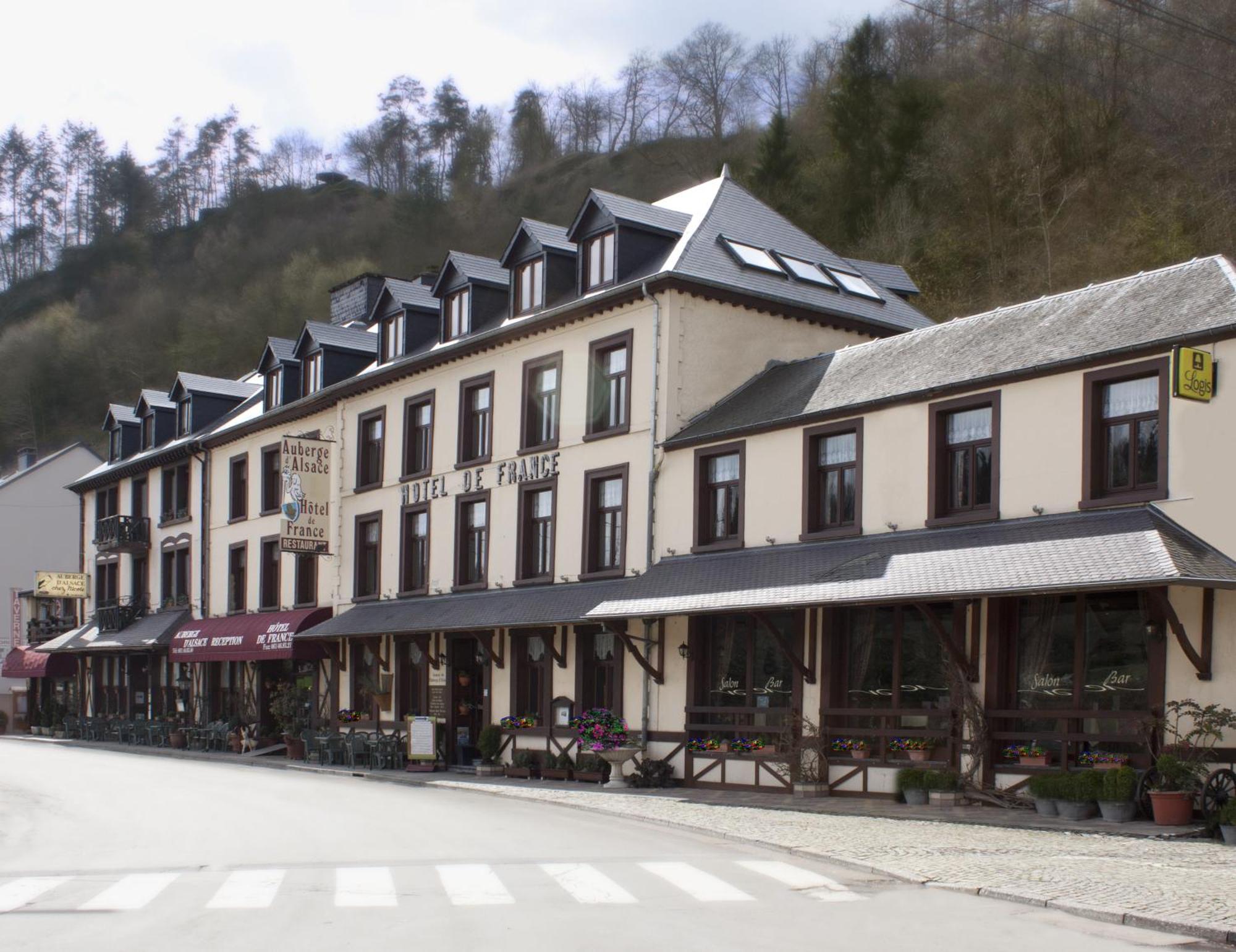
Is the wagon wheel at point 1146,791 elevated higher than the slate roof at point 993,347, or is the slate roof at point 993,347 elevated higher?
the slate roof at point 993,347

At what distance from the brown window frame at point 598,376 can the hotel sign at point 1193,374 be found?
10.9m

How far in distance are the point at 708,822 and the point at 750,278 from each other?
1210 cm

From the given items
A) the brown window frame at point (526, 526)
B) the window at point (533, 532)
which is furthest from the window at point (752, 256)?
the window at point (533, 532)

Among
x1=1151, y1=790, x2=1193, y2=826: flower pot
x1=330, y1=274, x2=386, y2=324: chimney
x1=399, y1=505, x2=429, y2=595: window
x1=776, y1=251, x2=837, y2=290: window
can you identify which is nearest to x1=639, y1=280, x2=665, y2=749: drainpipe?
x1=776, y1=251, x2=837, y2=290: window

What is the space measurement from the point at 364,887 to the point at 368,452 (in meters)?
23.1

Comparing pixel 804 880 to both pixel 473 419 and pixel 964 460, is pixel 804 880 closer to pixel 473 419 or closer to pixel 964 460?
pixel 964 460

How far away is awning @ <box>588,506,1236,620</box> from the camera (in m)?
15.6

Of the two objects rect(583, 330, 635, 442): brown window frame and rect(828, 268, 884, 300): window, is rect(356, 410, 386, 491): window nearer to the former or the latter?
rect(583, 330, 635, 442): brown window frame

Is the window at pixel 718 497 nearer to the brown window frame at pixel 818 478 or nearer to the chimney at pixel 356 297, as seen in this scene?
the brown window frame at pixel 818 478

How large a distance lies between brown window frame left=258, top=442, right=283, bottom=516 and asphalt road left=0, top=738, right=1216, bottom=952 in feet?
64.0

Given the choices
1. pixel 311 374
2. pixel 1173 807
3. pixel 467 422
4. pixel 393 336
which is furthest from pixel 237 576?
pixel 1173 807

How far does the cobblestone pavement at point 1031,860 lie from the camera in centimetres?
975

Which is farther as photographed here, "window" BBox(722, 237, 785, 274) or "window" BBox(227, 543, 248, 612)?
"window" BBox(227, 543, 248, 612)

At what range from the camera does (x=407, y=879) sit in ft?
37.2
